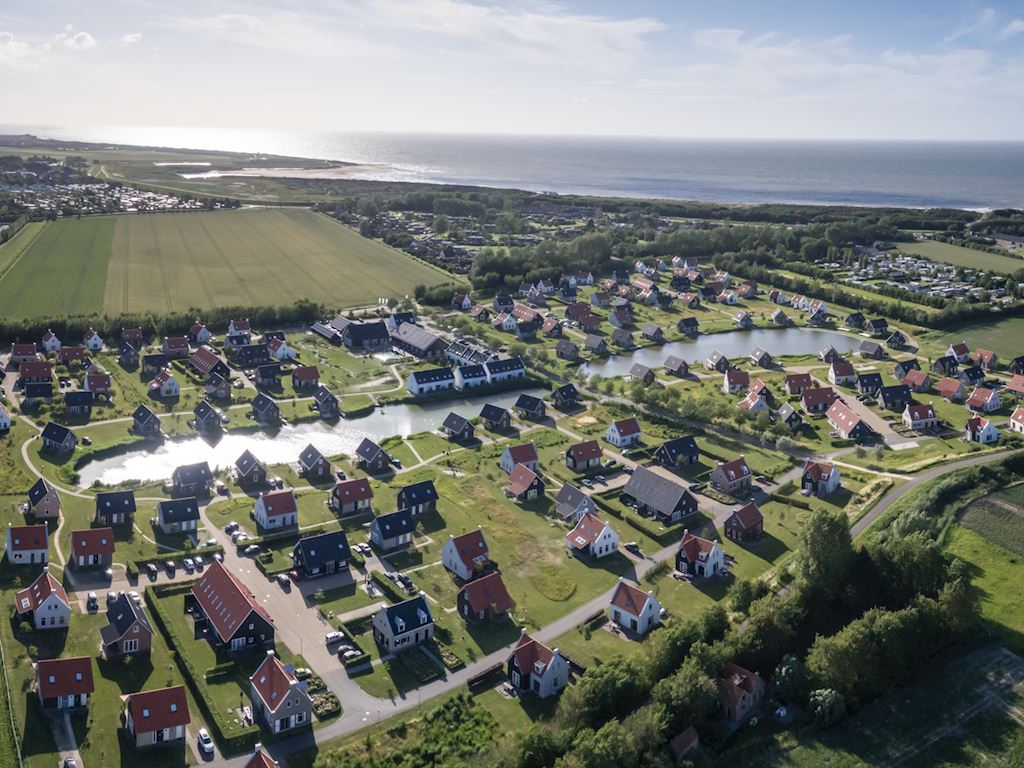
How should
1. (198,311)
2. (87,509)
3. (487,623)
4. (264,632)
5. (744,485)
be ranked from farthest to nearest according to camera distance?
(198,311), (744,485), (87,509), (487,623), (264,632)

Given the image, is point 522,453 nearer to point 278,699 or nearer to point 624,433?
point 624,433

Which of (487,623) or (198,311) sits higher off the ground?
(198,311)

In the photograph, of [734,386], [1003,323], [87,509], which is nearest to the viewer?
[87,509]

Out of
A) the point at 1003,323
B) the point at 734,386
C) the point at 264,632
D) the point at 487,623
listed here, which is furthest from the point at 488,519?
the point at 1003,323

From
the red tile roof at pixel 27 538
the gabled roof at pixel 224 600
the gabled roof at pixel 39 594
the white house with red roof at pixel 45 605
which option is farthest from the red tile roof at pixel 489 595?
the red tile roof at pixel 27 538

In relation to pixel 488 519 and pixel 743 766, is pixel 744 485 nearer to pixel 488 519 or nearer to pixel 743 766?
pixel 488 519

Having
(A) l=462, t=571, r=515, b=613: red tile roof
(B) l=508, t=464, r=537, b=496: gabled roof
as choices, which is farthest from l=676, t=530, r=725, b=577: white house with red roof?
(B) l=508, t=464, r=537, b=496: gabled roof
